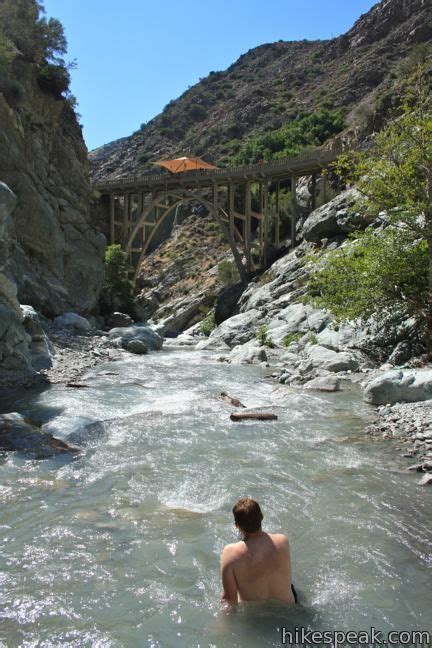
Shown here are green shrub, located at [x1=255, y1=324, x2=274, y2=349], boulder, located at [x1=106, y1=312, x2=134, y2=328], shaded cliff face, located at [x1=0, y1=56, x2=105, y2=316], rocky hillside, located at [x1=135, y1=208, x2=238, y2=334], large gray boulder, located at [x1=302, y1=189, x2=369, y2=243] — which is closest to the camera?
green shrub, located at [x1=255, y1=324, x2=274, y2=349]

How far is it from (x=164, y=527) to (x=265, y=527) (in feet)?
3.02

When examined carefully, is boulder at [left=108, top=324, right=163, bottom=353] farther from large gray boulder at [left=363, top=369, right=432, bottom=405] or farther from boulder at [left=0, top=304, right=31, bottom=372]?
large gray boulder at [left=363, top=369, right=432, bottom=405]

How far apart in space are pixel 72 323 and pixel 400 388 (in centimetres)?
1582

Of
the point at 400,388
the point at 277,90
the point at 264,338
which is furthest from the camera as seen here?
the point at 277,90

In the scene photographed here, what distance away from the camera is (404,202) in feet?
36.1

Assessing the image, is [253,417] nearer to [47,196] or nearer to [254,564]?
[254,564]

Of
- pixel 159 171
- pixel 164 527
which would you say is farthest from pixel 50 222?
pixel 159 171

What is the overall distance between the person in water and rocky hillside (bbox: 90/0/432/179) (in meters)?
57.2

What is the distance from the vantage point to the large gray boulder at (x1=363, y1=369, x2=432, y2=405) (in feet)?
28.2

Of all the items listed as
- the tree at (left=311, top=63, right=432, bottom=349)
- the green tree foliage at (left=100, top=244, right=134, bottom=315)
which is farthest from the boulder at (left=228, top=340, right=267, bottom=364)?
the green tree foliage at (left=100, top=244, right=134, bottom=315)

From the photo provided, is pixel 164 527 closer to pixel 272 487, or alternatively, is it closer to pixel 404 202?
pixel 272 487

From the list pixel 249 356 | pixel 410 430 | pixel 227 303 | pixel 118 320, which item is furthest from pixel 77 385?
pixel 227 303

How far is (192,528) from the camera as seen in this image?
4496 mm

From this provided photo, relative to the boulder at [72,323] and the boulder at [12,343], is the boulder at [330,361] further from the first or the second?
the boulder at [72,323]
